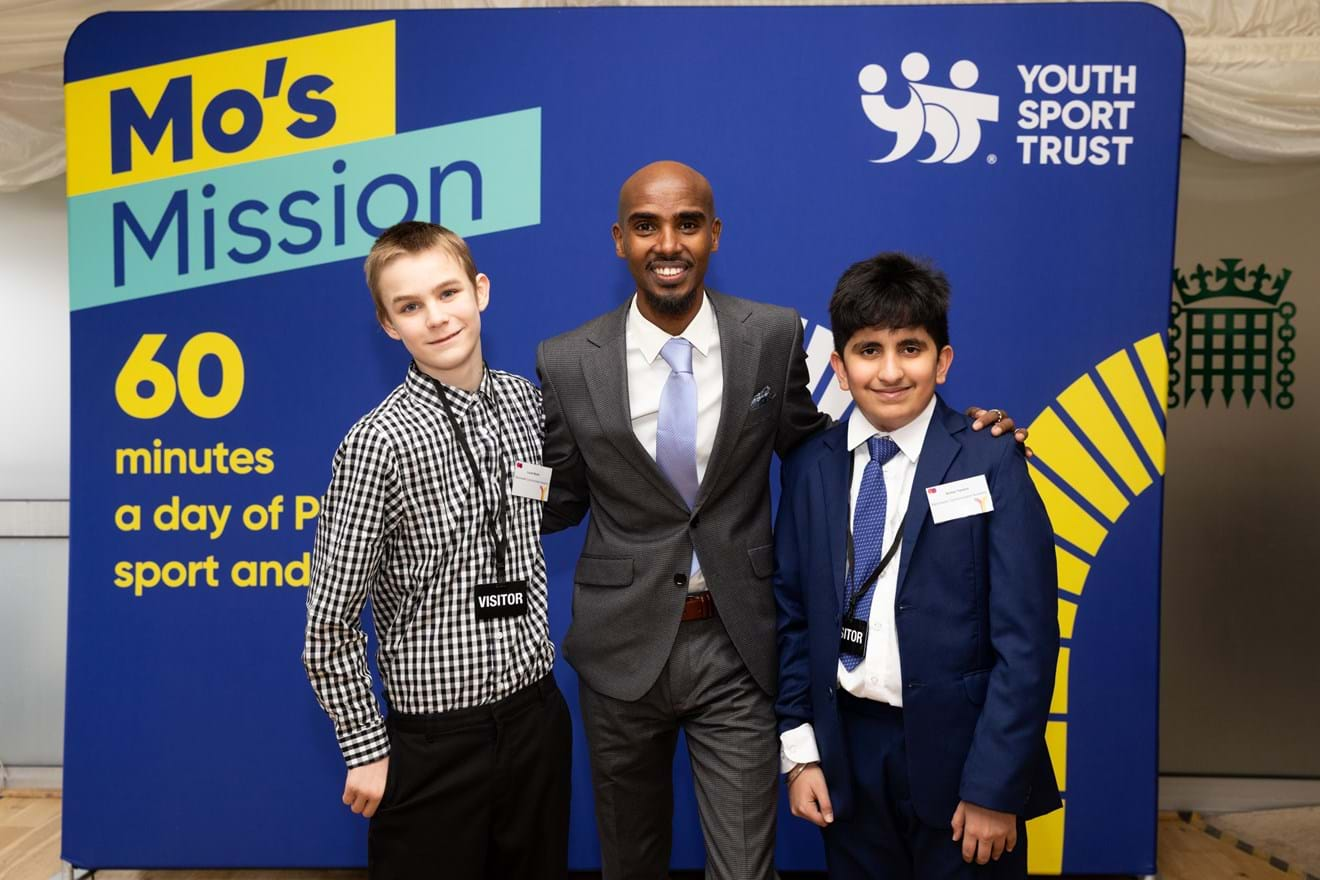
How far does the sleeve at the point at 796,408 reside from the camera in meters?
2.08

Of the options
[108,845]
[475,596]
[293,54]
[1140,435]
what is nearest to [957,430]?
[475,596]

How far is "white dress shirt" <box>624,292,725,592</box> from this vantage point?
1993 millimetres

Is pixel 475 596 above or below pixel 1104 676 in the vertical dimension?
above

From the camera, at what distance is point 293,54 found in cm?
288

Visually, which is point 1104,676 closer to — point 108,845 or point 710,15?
point 710,15

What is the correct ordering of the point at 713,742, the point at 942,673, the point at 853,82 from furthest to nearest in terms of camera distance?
the point at 853,82 < the point at 713,742 < the point at 942,673

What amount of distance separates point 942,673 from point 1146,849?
1758 mm

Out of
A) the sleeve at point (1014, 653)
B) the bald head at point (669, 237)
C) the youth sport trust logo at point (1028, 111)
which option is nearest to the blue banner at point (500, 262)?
the youth sport trust logo at point (1028, 111)

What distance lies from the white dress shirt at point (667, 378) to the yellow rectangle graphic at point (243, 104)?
1.33 meters

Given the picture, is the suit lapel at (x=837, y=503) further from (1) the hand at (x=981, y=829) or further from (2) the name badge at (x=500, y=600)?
(2) the name badge at (x=500, y=600)

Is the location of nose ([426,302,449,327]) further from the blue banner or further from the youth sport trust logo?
the youth sport trust logo

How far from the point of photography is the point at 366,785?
1730mm

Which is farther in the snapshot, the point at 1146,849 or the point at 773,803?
the point at 1146,849

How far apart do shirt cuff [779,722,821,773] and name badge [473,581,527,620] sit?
55 cm
